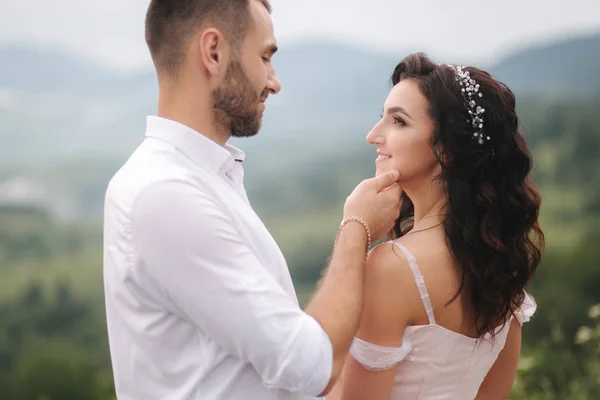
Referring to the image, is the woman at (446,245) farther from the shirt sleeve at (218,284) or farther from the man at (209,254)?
the shirt sleeve at (218,284)

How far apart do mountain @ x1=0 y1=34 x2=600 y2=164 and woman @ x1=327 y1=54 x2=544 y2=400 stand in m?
3.03

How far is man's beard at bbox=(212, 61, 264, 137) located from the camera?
53.2 inches

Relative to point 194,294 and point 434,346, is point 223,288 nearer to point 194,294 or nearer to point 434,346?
point 194,294

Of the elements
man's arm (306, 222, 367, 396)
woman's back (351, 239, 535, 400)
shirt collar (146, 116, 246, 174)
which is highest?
shirt collar (146, 116, 246, 174)

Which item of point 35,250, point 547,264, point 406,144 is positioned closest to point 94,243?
point 35,250

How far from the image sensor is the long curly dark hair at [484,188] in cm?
167

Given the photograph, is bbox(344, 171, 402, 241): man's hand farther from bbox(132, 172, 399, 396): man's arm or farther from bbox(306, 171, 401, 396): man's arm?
bbox(132, 172, 399, 396): man's arm

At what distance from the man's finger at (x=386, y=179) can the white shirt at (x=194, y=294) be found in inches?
14.6

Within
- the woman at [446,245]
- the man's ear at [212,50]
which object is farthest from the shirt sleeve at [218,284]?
the woman at [446,245]

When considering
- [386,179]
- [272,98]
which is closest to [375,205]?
[386,179]

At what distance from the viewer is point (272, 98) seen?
4.87m

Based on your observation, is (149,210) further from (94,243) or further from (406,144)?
(94,243)

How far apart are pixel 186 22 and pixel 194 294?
20.6 inches

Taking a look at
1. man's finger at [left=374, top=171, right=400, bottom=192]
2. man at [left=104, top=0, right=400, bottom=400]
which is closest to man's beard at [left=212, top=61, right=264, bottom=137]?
man at [left=104, top=0, right=400, bottom=400]
